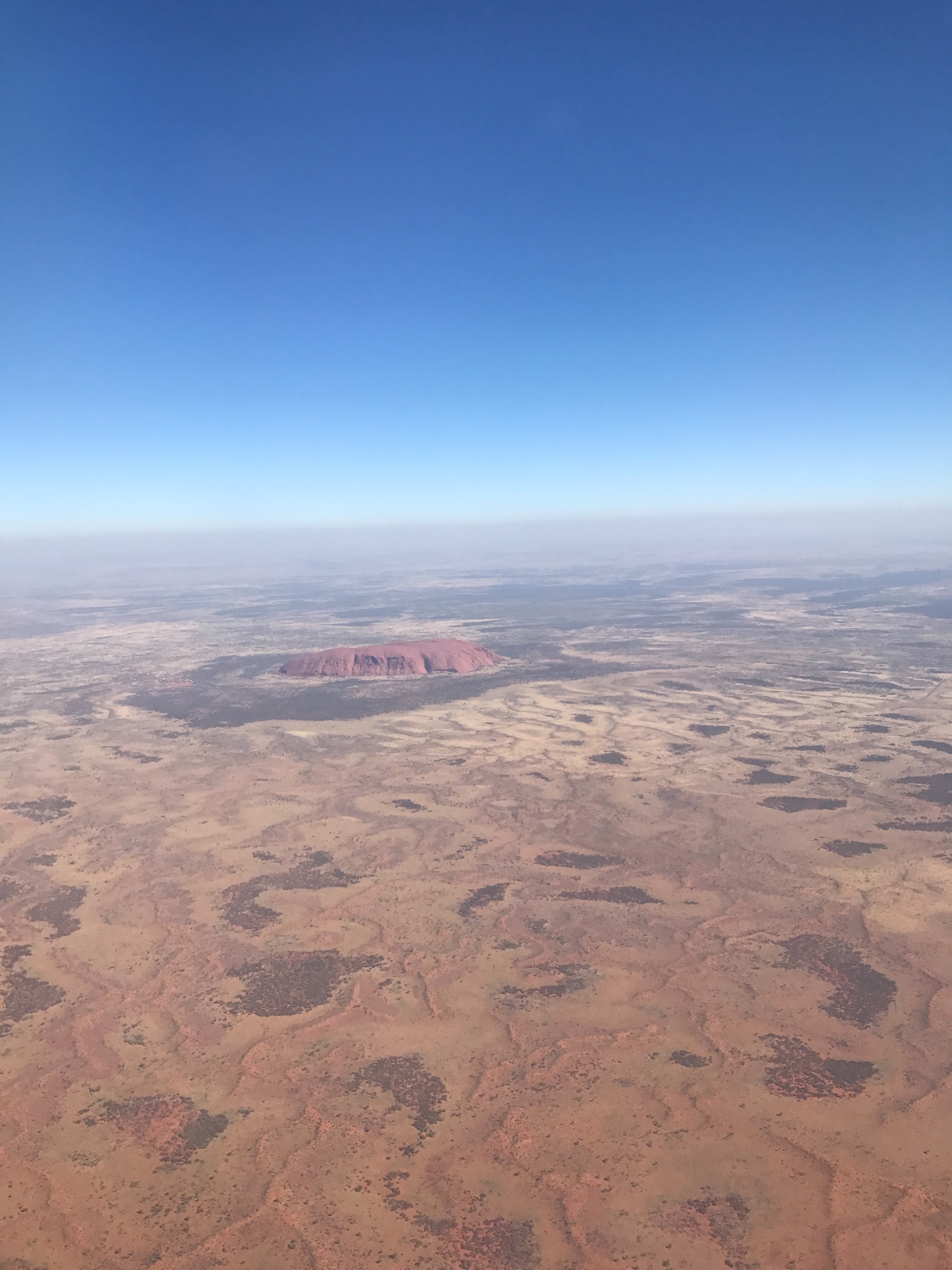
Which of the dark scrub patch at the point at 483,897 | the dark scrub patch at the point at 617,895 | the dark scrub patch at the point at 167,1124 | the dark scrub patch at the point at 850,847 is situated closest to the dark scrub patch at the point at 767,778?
the dark scrub patch at the point at 850,847

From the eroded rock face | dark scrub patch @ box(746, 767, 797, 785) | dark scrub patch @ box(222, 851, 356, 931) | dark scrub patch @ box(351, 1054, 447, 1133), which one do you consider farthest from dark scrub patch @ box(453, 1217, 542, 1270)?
the eroded rock face

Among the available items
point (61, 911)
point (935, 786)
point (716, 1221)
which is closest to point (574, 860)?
point (716, 1221)

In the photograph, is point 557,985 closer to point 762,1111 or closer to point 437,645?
point 762,1111

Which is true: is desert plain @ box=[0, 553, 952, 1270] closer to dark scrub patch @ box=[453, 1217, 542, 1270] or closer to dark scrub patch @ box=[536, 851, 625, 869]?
dark scrub patch @ box=[453, 1217, 542, 1270]

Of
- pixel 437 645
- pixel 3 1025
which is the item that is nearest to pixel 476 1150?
pixel 3 1025

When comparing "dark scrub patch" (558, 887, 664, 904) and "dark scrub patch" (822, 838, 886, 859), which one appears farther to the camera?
"dark scrub patch" (822, 838, 886, 859)
